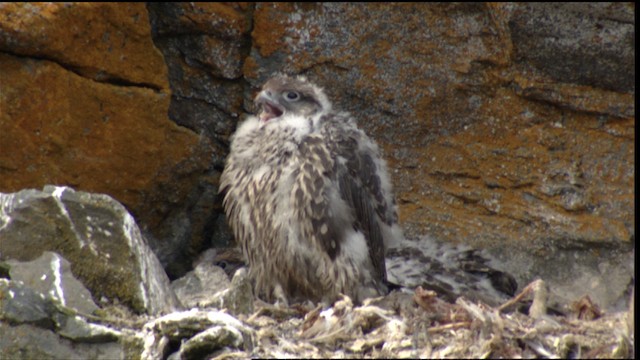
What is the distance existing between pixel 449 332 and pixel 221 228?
1.96 m

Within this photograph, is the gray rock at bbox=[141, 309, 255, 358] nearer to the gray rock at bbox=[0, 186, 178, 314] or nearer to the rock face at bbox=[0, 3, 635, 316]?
the gray rock at bbox=[0, 186, 178, 314]

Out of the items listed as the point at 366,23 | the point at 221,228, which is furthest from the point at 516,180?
the point at 221,228

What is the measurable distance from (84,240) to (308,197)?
1015mm

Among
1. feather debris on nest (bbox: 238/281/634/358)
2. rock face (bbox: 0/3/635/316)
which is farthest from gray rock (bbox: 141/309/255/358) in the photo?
rock face (bbox: 0/3/635/316)

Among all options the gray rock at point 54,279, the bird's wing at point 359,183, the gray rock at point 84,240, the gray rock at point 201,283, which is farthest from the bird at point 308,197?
the gray rock at point 54,279

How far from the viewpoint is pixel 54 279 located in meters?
4.31

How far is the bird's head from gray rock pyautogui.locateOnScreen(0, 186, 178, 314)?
95cm

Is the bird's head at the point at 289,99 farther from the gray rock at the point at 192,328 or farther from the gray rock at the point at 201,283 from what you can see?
the gray rock at the point at 192,328

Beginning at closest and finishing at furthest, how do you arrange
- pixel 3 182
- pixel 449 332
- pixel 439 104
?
pixel 449 332 < pixel 3 182 < pixel 439 104

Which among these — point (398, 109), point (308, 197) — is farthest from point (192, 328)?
point (398, 109)

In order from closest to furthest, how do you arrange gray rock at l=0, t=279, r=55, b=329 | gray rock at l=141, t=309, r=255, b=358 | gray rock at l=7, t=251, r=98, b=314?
gray rock at l=141, t=309, r=255, b=358
gray rock at l=0, t=279, r=55, b=329
gray rock at l=7, t=251, r=98, b=314

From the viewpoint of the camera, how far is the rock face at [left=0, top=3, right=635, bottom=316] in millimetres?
4879

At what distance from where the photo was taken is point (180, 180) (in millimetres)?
5254

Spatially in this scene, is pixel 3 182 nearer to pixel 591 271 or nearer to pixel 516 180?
pixel 516 180
